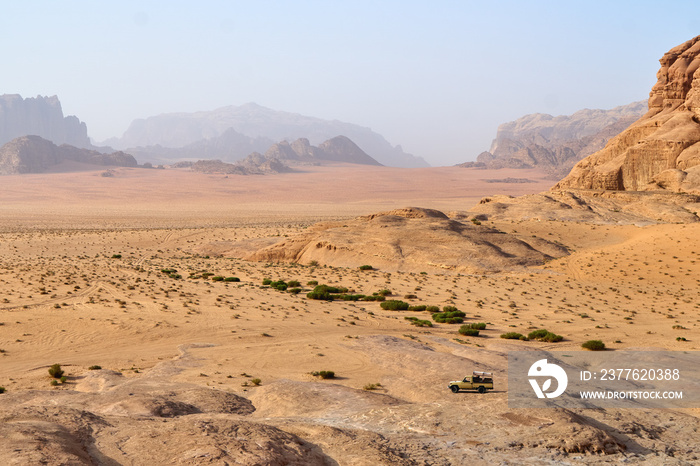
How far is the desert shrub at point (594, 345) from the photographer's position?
19156 mm

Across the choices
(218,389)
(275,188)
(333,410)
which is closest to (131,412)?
(218,389)

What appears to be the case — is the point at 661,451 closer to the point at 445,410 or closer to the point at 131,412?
the point at 445,410

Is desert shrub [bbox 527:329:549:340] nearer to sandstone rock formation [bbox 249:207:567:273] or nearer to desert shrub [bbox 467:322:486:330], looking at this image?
desert shrub [bbox 467:322:486:330]

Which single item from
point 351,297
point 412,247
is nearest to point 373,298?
point 351,297

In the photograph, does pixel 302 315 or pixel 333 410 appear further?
pixel 302 315

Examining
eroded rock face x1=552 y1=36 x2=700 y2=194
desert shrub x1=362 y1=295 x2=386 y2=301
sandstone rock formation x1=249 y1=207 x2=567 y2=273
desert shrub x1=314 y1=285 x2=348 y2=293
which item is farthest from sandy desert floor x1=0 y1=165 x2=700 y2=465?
eroded rock face x1=552 y1=36 x2=700 y2=194

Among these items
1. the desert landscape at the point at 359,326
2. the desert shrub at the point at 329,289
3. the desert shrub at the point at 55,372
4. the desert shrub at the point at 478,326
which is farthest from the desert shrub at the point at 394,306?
the desert shrub at the point at 55,372

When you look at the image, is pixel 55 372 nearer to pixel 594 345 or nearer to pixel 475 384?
pixel 475 384

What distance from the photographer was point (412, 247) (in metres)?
39.3

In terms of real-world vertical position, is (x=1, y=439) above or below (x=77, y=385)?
above

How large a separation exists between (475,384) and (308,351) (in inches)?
253

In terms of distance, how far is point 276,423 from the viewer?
10.9m

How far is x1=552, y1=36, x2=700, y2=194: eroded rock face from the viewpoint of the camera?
5903cm

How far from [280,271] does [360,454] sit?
92.5ft
